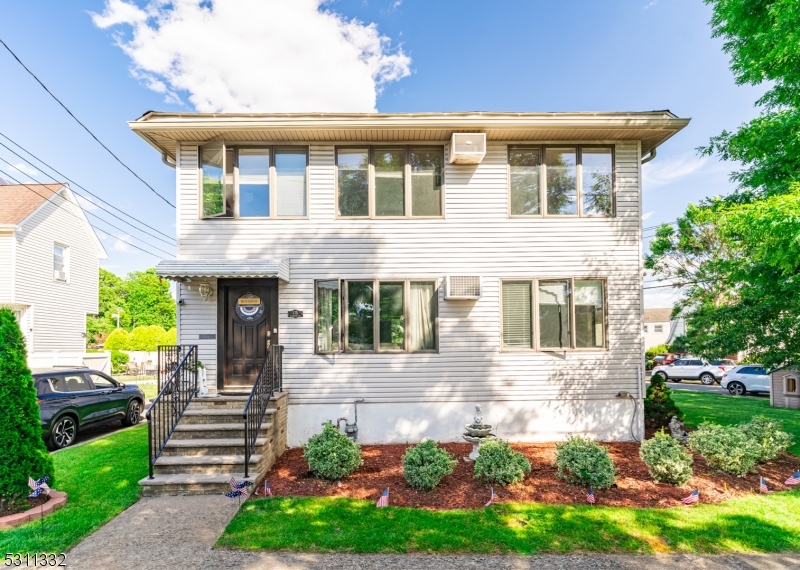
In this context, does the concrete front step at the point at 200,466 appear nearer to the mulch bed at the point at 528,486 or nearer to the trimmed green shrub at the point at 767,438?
the mulch bed at the point at 528,486

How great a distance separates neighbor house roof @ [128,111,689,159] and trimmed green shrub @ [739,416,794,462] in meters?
5.02

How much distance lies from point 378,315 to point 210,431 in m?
3.21

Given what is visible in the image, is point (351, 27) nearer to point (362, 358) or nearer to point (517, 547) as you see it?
point (362, 358)

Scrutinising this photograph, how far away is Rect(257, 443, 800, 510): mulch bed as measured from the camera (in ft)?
15.5

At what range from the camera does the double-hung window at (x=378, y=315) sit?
286 inches

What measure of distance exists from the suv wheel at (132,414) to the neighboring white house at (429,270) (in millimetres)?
3991

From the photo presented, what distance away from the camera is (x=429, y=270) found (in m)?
7.30

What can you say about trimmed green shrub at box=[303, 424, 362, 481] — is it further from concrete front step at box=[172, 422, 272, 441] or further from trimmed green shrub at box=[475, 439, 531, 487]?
trimmed green shrub at box=[475, 439, 531, 487]

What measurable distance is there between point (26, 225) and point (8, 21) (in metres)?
7.89

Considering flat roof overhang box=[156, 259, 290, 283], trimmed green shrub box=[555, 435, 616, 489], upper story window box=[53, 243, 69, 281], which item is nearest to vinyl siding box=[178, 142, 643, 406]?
flat roof overhang box=[156, 259, 290, 283]

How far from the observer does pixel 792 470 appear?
571cm

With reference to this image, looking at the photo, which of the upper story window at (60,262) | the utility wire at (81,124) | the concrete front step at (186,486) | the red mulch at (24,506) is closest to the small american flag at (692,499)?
the concrete front step at (186,486)

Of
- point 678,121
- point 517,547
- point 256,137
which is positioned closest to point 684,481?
point 517,547

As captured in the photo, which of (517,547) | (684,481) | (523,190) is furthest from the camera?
(523,190)
